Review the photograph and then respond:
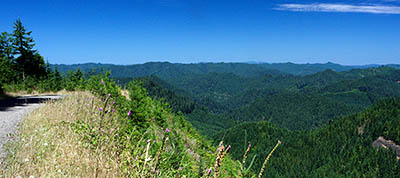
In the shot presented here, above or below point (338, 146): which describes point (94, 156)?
above

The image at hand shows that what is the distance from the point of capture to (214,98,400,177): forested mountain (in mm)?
106100

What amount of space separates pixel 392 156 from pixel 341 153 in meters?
20.0

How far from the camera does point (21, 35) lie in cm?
2458

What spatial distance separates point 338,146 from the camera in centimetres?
12962

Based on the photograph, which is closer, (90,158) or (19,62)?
(90,158)

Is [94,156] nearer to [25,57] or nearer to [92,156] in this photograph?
[92,156]

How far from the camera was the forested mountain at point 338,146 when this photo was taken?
106100 mm

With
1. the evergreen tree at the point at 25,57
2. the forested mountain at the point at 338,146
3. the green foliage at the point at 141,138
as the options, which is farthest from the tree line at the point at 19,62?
Result: the forested mountain at the point at 338,146

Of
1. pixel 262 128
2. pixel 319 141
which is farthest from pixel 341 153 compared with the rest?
pixel 262 128

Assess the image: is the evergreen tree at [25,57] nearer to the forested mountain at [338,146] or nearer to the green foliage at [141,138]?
the green foliage at [141,138]

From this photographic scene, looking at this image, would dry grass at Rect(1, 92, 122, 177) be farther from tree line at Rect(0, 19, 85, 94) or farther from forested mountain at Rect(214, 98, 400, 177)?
forested mountain at Rect(214, 98, 400, 177)

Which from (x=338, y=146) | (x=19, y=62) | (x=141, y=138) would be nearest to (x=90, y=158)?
(x=141, y=138)

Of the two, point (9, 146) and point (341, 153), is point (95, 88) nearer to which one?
point (9, 146)

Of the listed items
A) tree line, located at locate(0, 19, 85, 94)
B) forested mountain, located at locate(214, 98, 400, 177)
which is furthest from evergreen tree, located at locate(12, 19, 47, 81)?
forested mountain, located at locate(214, 98, 400, 177)
